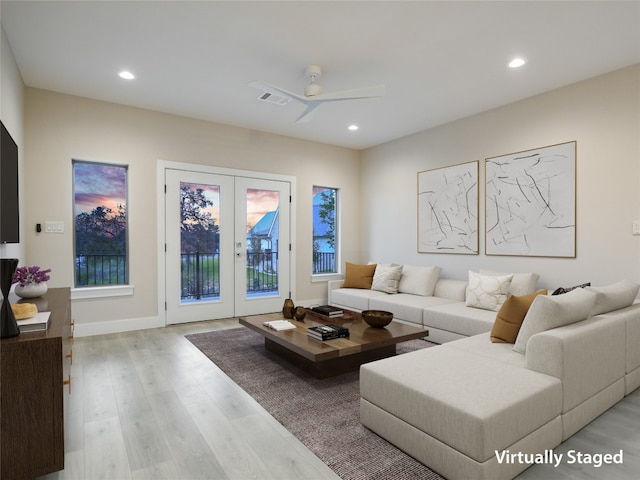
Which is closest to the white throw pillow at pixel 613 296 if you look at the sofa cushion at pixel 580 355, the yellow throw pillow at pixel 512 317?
the sofa cushion at pixel 580 355

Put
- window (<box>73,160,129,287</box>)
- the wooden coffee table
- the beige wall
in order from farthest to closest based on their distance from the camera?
window (<box>73,160,129,287</box>) < the beige wall < the wooden coffee table

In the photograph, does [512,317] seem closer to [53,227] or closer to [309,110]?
[309,110]

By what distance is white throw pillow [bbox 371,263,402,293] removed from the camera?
4.99m

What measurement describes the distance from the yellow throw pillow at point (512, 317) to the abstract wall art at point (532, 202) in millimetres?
1734

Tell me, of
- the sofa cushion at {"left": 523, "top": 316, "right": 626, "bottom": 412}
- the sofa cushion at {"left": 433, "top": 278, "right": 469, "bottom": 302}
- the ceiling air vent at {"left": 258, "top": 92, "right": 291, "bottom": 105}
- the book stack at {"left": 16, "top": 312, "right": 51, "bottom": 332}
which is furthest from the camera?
the sofa cushion at {"left": 433, "top": 278, "right": 469, "bottom": 302}

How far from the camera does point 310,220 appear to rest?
5.86 metres

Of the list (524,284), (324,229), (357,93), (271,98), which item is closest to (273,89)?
(271,98)

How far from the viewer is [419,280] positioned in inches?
189

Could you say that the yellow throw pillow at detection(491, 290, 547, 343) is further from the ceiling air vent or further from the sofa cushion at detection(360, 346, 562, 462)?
the ceiling air vent

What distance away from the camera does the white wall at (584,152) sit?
330cm

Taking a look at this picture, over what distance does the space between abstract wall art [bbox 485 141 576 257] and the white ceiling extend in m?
0.72

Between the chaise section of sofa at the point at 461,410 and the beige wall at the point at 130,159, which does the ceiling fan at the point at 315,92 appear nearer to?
the beige wall at the point at 130,159

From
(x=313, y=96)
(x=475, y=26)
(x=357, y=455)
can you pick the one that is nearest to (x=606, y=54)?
(x=475, y=26)

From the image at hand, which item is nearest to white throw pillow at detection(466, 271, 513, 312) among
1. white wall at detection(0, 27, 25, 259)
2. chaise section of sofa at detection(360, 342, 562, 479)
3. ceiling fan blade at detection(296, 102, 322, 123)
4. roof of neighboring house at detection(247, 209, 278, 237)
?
chaise section of sofa at detection(360, 342, 562, 479)
